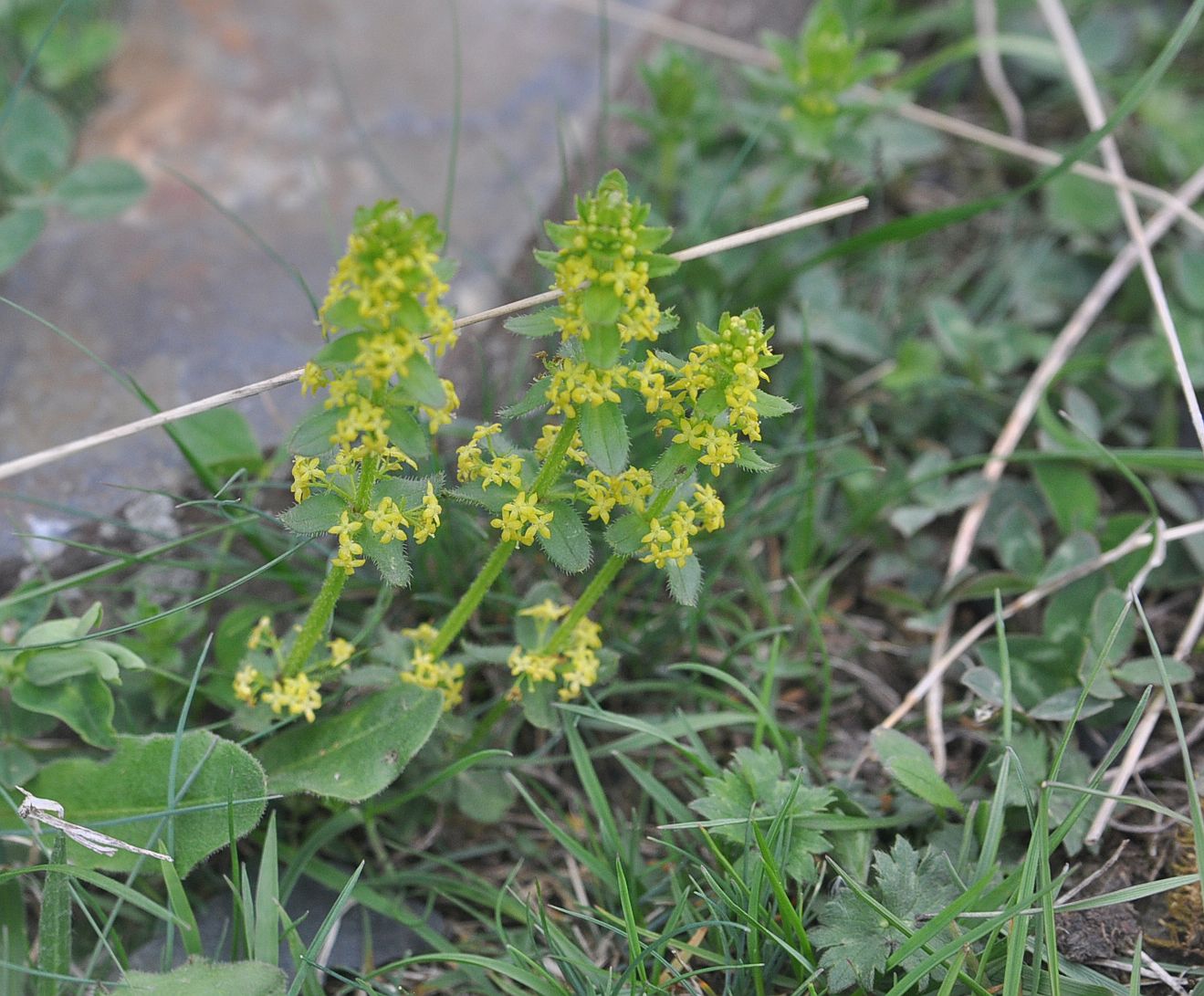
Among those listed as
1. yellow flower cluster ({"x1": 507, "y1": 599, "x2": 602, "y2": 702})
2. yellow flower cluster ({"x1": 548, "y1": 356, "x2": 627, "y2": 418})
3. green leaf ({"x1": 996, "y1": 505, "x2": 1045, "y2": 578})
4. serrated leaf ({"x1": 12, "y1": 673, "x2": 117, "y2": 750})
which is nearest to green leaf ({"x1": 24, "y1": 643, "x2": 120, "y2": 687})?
serrated leaf ({"x1": 12, "y1": 673, "x2": 117, "y2": 750})

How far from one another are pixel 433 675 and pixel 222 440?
31.7 inches

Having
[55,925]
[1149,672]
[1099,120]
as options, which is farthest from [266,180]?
[1149,672]

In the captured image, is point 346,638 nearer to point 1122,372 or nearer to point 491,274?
point 491,274

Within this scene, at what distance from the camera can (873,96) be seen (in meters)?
3.01

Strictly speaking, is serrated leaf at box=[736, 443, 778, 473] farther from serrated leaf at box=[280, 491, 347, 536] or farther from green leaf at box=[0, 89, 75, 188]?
green leaf at box=[0, 89, 75, 188]

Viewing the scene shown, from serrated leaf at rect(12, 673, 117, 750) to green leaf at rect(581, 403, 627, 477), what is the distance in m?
1.05

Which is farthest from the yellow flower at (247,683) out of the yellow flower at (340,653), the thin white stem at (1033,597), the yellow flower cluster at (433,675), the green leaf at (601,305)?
the thin white stem at (1033,597)

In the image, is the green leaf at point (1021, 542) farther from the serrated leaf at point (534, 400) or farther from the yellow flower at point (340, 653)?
the yellow flower at point (340, 653)

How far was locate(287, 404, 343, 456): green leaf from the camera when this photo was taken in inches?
65.3

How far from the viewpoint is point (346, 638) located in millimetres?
2334

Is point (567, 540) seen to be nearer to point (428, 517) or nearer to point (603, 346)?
point (428, 517)

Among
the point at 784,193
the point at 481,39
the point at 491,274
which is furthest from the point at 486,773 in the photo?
the point at 481,39

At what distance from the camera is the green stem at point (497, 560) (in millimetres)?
1721

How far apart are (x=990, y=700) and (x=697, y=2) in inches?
95.9
